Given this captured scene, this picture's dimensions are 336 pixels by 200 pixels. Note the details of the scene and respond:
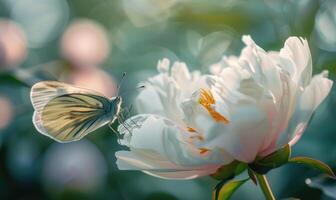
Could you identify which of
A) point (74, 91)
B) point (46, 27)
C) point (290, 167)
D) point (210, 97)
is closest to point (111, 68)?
point (46, 27)

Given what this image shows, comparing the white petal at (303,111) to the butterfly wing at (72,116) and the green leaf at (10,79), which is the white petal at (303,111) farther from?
the green leaf at (10,79)

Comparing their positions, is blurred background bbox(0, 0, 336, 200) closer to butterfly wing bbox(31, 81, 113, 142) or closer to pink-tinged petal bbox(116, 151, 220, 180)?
butterfly wing bbox(31, 81, 113, 142)

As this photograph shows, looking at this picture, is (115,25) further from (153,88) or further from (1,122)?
(153,88)

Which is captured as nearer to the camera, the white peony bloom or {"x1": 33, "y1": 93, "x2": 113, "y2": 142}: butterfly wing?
the white peony bloom

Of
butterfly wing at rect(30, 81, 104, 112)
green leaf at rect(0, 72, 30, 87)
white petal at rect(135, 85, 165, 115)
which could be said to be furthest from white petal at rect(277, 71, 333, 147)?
green leaf at rect(0, 72, 30, 87)

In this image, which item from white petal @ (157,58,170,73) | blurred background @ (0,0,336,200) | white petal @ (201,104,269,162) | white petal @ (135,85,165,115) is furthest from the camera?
blurred background @ (0,0,336,200)

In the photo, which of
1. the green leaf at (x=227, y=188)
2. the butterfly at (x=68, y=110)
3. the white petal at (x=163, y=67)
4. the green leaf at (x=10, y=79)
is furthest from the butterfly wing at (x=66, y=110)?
the green leaf at (x=10, y=79)
